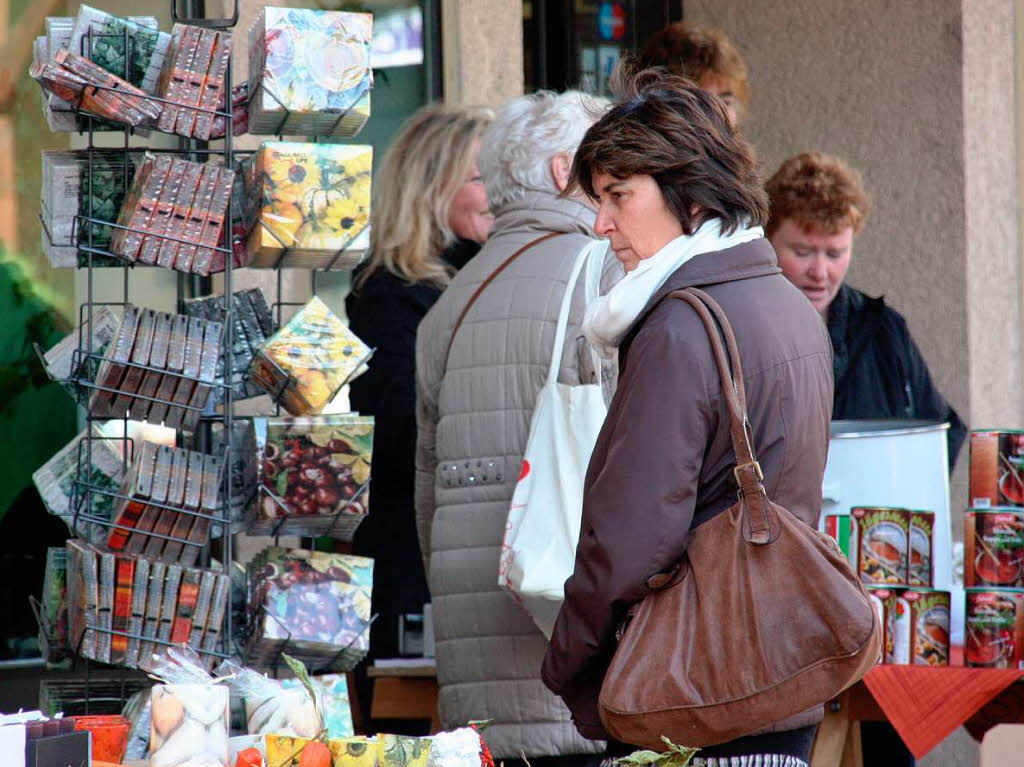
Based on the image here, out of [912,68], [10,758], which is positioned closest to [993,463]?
[10,758]

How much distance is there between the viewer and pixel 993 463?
384 centimetres

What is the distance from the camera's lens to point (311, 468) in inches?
126

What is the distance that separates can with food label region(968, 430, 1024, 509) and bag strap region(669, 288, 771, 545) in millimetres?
1630

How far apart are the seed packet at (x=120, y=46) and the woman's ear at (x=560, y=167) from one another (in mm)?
864

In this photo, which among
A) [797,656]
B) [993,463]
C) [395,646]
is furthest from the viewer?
[395,646]

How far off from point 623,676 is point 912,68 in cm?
483

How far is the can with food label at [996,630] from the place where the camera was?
3748 millimetres

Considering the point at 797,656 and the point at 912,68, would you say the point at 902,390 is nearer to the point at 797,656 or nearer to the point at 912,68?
the point at 912,68

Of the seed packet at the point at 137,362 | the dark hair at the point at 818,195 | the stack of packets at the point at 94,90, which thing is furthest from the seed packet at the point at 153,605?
the dark hair at the point at 818,195

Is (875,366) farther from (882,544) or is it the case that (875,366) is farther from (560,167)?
(560,167)

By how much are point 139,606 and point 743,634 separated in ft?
4.46

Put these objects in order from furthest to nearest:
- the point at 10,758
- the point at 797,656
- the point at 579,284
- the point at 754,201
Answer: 1. the point at 579,284
2. the point at 754,201
3. the point at 797,656
4. the point at 10,758

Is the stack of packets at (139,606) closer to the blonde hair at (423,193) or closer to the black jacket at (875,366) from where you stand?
the blonde hair at (423,193)

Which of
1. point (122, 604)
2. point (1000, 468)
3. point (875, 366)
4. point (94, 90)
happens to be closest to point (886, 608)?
point (1000, 468)
